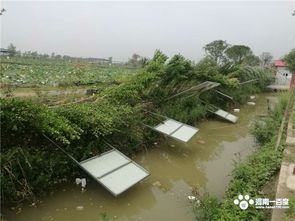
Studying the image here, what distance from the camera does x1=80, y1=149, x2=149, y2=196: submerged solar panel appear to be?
14.8 ft

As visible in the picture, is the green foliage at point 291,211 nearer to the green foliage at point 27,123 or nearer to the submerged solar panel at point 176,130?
the green foliage at point 27,123

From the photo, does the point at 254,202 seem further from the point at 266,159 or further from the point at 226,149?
the point at 226,149

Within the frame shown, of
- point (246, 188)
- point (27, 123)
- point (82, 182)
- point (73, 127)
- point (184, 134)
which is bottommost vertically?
point (82, 182)

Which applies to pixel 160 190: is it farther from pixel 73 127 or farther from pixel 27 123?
pixel 27 123

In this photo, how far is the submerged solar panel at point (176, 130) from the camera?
22.3ft

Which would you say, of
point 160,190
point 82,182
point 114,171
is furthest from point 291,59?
point 82,182

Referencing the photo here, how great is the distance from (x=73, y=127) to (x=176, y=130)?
3193 mm

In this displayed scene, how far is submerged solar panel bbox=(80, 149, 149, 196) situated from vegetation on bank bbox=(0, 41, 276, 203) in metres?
0.31

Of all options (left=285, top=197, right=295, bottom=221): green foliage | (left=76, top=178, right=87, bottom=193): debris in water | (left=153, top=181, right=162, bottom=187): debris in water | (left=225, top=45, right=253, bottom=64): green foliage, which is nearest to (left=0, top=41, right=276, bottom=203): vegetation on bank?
(left=76, top=178, right=87, bottom=193): debris in water

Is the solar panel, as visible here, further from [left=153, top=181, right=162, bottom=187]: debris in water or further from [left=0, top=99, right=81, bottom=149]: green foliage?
[left=0, top=99, right=81, bottom=149]: green foliage

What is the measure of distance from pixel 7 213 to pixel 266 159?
4.61 meters

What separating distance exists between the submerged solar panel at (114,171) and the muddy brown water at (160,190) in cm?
34

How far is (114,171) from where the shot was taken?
15.9ft

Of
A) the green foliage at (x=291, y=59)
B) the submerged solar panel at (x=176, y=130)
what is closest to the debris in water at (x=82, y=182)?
the submerged solar panel at (x=176, y=130)
